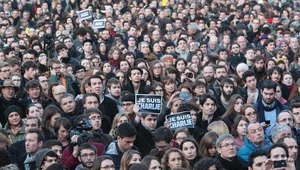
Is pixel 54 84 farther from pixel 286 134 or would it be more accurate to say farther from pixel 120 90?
pixel 286 134

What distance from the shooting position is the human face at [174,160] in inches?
388

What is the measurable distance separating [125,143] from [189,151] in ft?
2.52

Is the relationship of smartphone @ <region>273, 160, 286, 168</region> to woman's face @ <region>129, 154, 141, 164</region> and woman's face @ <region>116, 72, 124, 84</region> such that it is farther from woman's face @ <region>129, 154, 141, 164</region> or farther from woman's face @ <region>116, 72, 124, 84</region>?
woman's face @ <region>116, 72, 124, 84</region>

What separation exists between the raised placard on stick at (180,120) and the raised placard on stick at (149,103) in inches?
8.5

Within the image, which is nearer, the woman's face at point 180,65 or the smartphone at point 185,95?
the smartphone at point 185,95

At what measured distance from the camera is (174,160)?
988 cm

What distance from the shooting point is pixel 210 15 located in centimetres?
2522

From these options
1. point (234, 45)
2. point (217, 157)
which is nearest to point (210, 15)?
point (234, 45)

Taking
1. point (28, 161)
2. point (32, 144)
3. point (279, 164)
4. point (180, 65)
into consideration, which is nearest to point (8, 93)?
point (32, 144)

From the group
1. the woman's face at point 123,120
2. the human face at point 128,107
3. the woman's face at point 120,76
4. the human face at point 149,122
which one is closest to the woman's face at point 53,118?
the woman's face at point 123,120

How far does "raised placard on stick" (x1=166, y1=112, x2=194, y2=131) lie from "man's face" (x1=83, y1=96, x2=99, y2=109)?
1396 mm

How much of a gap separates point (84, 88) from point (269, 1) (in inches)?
605

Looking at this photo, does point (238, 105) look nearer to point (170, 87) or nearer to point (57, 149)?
point (170, 87)

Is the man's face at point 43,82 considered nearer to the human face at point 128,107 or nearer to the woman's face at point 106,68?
the woman's face at point 106,68
